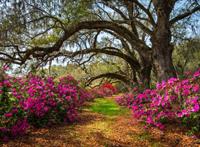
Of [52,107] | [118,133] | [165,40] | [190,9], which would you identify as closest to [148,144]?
[118,133]

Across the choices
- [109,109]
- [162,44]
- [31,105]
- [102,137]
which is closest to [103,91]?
[109,109]

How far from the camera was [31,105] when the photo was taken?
24.6 ft

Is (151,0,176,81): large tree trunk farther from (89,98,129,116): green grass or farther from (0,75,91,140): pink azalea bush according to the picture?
(0,75,91,140): pink azalea bush

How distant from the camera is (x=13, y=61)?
30.7 ft

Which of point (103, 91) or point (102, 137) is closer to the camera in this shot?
point (102, 137)

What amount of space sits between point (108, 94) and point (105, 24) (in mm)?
20219

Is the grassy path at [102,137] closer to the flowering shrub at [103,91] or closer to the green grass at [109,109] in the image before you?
the green grass at [109,109]

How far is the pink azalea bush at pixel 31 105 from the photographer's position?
645 centimetres

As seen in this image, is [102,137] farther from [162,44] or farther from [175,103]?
[162,44]

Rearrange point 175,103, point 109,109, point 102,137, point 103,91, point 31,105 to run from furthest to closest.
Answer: point 103,91 < point 109,109 < point 31,105 < point 175,103 < point 102,137

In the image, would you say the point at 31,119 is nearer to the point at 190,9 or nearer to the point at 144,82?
the point at 144,82

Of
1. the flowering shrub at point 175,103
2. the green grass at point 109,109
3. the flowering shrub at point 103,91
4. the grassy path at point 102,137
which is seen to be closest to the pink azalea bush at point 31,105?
the grassy path at point 102,137

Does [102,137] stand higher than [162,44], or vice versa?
[162,44]

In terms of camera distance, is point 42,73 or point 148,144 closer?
point 148,144
